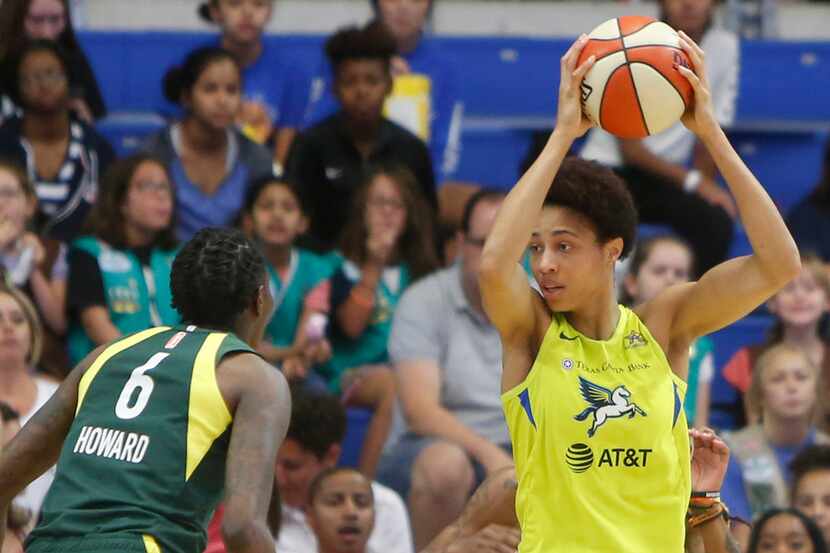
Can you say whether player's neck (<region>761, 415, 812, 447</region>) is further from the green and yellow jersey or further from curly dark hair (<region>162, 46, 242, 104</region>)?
the green and yellow jersey

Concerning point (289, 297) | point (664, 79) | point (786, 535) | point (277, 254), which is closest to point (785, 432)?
point (786, 535)

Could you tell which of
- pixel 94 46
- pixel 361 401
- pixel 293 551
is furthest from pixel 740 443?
pixel 94 46

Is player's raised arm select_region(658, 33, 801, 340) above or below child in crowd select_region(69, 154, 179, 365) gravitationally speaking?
above

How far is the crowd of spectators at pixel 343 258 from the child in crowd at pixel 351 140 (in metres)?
0.01

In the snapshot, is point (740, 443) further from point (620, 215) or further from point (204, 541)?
point (204, 541)

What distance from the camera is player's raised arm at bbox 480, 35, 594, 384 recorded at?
4.38 meters

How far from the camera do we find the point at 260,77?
9.89 metres

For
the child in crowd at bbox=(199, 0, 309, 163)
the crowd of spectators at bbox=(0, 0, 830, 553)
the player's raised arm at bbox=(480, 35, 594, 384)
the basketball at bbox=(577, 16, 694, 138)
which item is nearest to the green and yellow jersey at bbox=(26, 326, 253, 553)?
the player's raised arm at bbox=(480, 35, 594, 384)

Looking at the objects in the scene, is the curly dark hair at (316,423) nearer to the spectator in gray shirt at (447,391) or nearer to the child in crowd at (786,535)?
the spectator in gray shirt at (447,391)

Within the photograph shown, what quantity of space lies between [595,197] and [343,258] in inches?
164

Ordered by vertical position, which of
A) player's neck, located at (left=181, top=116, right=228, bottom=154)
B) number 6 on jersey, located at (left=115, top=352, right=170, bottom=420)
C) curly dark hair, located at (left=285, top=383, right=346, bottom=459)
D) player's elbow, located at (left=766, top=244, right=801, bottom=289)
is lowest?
number 6 on jersey, located at (left=115, top=352, right=170, bottom=420)

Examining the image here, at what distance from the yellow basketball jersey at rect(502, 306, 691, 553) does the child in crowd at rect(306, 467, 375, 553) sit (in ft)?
7.90

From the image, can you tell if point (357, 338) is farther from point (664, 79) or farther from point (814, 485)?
point (664, 79)

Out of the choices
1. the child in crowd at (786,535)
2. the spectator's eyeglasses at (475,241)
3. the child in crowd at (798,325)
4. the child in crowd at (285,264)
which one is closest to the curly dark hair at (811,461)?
the child in crowd at (786,535)
